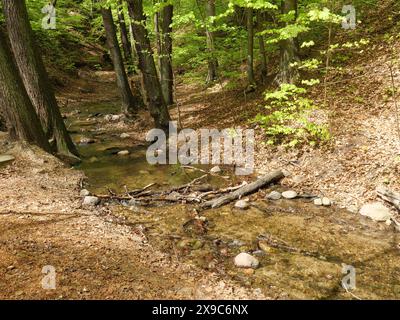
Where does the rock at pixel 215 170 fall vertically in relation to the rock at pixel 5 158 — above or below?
below

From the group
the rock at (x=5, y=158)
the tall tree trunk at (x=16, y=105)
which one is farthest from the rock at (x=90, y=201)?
the tall tree trunk at (x=16, y=105)

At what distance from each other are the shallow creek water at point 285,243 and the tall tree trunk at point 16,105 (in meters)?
1.94

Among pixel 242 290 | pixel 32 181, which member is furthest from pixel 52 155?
pixel 242 290

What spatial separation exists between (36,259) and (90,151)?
632cm

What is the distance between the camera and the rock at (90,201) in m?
6.30

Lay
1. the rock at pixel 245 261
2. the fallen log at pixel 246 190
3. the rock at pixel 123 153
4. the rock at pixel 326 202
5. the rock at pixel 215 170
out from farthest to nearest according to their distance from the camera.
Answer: the rock at pixel 123 153 < the rock at pixel 215 170 < the fallen log at pixel 246 190 < the rock at pixel 326 202 < the rock at pixel 245 261

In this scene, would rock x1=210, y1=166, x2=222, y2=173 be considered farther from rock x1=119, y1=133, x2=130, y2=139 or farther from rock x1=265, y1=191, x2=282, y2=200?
rock x1=119, y1=133, x2=130, y2=139

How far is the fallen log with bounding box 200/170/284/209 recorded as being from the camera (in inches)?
253

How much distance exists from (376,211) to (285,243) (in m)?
1.81

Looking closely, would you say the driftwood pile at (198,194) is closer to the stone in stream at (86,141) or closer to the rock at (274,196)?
the rock at (274,196)

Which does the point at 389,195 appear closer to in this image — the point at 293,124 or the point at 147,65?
the point at 293,124

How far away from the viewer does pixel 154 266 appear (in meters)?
4.36

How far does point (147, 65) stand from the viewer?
10.5 meters

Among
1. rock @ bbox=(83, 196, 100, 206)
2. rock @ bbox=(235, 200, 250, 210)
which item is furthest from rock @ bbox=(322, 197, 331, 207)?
rock @ bbox=(83, 196, 100, 206)
